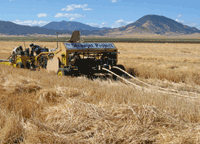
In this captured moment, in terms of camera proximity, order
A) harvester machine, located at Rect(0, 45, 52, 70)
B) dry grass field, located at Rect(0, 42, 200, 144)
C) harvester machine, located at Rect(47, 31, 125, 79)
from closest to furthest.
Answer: dry grass field, located at Rect(0, 42, 200, 144), harvester machine, located at Rect(47, 31, 125, 79), harvester machine, located at Rect(0, 45, 52, 70)

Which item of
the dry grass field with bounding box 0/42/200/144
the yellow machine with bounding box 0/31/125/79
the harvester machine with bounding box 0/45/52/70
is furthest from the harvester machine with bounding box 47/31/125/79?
the dry grass field with bounding box 0/42/200/144

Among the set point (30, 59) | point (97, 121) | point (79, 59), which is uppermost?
point (79, 59)

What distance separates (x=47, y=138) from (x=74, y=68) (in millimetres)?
Result: 6243

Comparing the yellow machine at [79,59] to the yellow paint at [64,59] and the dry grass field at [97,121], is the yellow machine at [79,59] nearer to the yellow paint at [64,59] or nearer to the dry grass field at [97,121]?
the yellow paint at [64,59]

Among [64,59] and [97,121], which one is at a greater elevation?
[64,59]

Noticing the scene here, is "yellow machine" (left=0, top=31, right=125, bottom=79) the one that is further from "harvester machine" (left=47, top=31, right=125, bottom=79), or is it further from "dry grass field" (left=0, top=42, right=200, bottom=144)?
"dry grass field" (left=0, top=42, right=200, bottom=144)

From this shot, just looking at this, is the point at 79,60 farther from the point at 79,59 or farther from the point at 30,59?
the point at 30,59

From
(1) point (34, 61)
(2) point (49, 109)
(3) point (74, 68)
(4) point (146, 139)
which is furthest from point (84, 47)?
(4) point (146, 139)

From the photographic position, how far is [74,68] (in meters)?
9.53

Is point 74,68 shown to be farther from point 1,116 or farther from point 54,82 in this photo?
point 1,116

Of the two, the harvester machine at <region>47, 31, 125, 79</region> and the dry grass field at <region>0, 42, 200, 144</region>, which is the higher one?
the harvester machine at <region>47, 31, 125, 79</region>

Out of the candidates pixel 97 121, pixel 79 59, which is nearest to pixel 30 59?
pixel 79 59

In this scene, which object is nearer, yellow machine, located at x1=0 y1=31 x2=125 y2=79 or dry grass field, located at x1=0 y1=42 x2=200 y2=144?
dry grass field, located at x1=0 y1=42 x2=200 y2=144

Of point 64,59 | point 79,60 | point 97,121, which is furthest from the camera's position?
point 79,60
